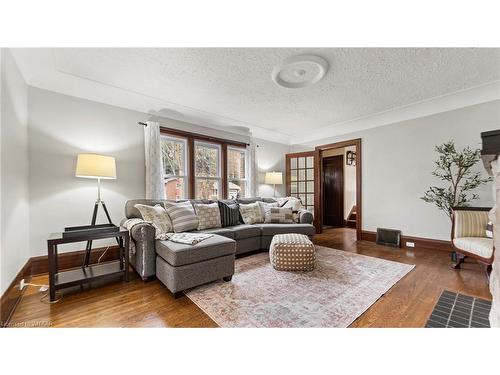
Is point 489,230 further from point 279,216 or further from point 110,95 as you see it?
point 110,95

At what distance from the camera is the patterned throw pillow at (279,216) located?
143 inches

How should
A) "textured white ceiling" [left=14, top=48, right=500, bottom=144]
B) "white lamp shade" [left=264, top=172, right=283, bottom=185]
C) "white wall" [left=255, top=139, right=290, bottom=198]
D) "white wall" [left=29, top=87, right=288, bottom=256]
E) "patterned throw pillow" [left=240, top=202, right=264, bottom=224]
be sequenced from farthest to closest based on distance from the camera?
"white wall" [left=255, top=139, right=290, bottom=198], "white lamp shade" [left=264, top=172, right=283, bottom=185], "patterned throw pillow" [left=240, top=202, right=264, bottom=224], "white wall" [left=29, top=87, right=288, bottom=256], "textured white ceiling" [left=14, top=48, right=500, bottom=144]

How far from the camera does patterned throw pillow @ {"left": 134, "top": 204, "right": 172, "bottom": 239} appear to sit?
2553 mm

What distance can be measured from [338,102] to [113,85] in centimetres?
339

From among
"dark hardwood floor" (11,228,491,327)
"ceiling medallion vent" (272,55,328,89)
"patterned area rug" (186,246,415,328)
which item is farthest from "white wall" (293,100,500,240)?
"ceiling medallion vent" (272,55,328,89)

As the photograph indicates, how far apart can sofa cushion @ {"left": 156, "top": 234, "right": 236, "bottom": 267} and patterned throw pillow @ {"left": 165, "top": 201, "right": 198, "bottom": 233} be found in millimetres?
601

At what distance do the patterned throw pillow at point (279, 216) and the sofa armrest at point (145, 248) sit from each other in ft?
6.73

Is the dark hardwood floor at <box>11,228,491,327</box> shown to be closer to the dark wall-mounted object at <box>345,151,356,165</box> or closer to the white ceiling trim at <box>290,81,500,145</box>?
the white ceiling trim at <box>290,81,500,145</box>

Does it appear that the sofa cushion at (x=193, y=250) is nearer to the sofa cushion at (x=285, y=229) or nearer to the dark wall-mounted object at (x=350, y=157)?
the sofa cushion at (x=285, y=229)

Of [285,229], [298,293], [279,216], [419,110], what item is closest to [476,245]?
[298,293]

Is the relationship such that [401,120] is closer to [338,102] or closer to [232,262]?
[338,102]

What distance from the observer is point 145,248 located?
2.16m

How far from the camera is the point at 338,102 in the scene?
333 centimetres
